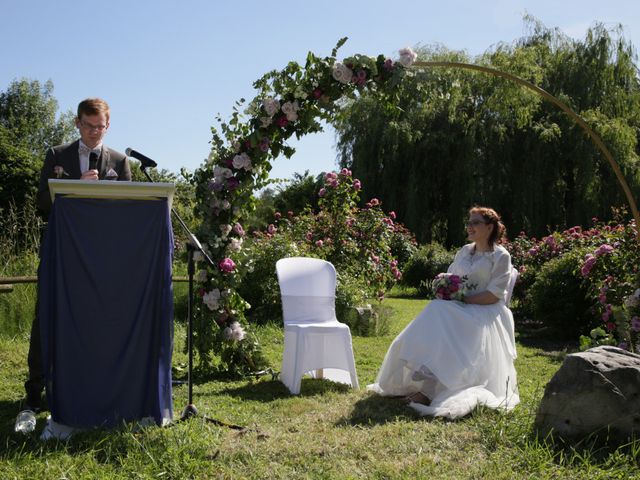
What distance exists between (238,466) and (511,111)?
1417 cm

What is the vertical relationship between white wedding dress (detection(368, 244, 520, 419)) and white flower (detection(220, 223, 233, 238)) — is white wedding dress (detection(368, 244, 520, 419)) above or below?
below

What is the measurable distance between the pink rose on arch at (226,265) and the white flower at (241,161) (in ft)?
2.57

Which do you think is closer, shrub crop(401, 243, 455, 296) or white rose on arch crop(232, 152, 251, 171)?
white rose on arch crop(232, 152, 251, 171)

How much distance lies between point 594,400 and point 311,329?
224cm

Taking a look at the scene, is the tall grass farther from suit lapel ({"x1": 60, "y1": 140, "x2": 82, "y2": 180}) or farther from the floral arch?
suit lapel ({"x1": 60, "y1": 140, "x2": 82, "y2": 180})

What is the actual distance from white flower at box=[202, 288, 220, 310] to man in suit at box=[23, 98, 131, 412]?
1.51m

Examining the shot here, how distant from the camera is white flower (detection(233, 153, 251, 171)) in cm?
540

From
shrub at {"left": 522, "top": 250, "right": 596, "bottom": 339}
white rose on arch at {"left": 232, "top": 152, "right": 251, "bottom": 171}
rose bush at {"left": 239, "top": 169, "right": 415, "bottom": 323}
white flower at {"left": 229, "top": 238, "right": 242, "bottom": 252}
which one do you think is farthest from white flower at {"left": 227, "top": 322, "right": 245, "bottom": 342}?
shrub at {"left": 522, "top": 250, "right": 596, "bottom": 339}

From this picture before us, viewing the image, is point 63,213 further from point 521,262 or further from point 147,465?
point 521,262

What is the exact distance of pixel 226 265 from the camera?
5.41 metres

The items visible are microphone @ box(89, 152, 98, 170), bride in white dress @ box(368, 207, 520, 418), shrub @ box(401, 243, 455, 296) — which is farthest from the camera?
shrub @ box(401, 243, 455, 296)

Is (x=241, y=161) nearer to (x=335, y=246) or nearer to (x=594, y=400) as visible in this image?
(x=594, y=400)

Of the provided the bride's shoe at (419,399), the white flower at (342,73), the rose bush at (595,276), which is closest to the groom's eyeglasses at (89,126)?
the white flower at (342,73)

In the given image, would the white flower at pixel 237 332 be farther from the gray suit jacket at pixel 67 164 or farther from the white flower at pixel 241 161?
the gray suit jacket at pixel 67 164
